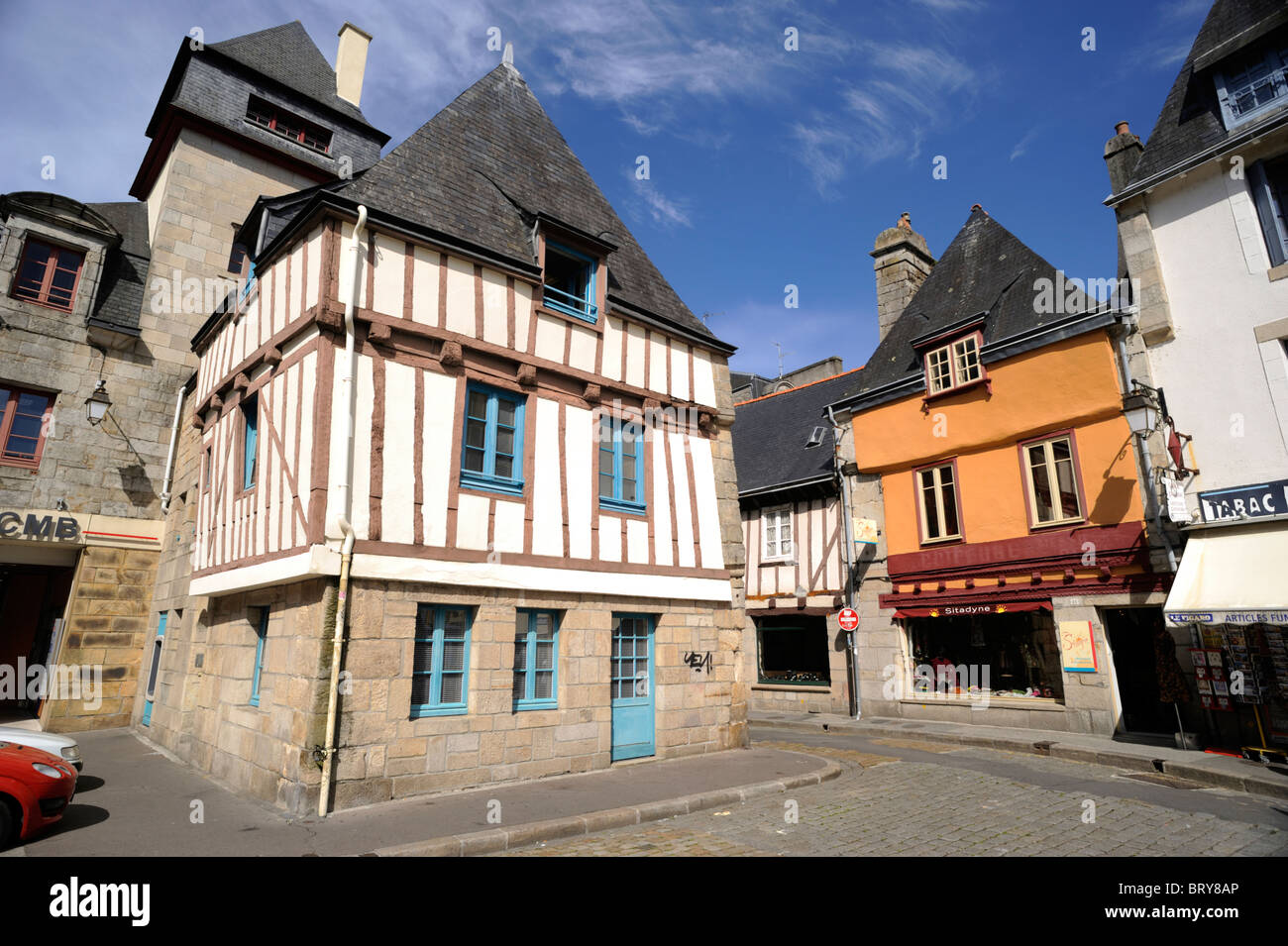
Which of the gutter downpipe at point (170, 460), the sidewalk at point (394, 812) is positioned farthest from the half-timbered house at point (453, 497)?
the gutter downpipe at point (170, 460)

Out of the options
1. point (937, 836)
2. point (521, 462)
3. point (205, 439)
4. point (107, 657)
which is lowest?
point (937, 836)

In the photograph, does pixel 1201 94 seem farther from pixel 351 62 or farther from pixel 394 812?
pixel 351 62

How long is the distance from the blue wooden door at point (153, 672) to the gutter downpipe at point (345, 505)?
723cm

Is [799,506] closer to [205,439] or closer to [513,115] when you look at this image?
[513,115]

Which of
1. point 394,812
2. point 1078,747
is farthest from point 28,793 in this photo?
point 1078,747

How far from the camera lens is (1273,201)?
956 centimetres

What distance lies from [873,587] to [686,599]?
20.8 ft

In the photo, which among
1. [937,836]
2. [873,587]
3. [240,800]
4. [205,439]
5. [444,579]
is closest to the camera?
[937,836]

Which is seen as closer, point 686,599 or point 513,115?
point 686,599

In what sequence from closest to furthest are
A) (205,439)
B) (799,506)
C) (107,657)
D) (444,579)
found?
(444,579) → (205,439) → (107,657) → (799,506)

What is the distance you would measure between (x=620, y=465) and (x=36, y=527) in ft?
31.7

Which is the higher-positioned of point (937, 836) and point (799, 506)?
point (799, 506)
